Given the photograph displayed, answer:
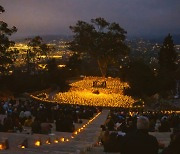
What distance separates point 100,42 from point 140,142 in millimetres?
49526

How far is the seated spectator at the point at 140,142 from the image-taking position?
4.93 meters

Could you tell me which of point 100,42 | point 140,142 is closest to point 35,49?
point 100,42

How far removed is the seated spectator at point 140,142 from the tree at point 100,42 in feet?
155

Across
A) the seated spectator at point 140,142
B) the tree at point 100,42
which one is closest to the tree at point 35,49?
the tree at point 100,42

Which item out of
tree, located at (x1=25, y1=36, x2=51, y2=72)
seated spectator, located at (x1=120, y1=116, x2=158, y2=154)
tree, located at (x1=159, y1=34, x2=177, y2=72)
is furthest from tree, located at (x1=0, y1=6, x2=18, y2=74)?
seated spectator, located at (x1=120, y1=116, x2=158, y2=154)

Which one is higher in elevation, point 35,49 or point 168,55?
point 35,49

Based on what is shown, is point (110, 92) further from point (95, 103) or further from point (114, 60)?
point (114, 60)

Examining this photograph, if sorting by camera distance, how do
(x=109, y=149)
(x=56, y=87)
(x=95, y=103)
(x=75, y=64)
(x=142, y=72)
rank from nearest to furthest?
(x=109, y=149) < (x=95, y=103) < (x=142, y=72) < (x=56, y=87) < (x=75, y=64)

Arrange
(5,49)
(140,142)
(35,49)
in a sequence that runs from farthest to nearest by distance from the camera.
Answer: (35,49) < (5,49) < (140,142)

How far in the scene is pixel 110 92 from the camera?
36.4m

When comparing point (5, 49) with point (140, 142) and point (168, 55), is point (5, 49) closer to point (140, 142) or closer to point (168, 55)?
point (168, 55)

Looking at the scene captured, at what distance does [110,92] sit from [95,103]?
7.24 m

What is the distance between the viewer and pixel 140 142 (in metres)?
4.92

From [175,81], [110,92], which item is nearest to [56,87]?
[110,92]
